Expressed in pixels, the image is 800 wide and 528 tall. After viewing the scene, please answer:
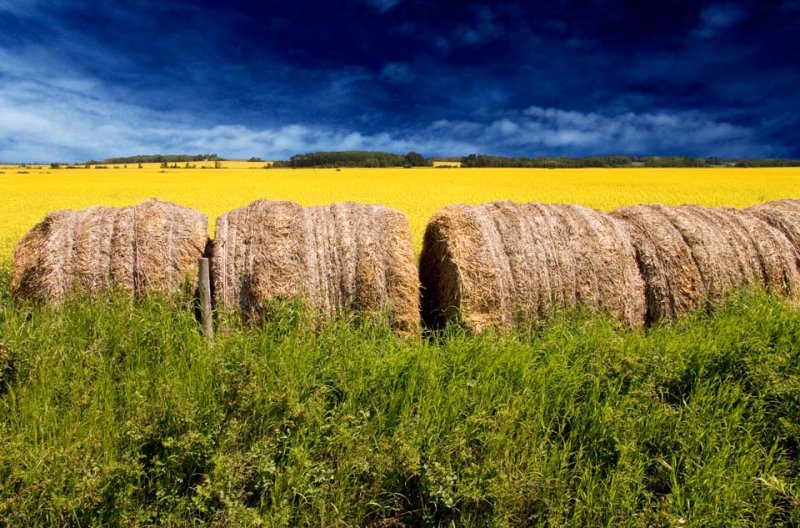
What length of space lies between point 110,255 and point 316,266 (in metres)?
2.69

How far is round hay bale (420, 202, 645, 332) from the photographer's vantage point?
19.7 feet

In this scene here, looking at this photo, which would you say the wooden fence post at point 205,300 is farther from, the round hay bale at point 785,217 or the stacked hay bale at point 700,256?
the round hay bale at point 785,217

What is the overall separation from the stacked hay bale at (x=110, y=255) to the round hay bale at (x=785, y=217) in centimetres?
902

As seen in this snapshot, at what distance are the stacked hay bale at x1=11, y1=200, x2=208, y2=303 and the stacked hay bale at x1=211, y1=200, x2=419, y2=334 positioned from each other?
53 cm

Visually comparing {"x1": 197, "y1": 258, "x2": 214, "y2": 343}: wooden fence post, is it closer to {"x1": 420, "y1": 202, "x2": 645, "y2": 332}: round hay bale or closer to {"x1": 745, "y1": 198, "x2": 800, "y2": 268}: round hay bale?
{"x1": 420, "y1": 202, "x2": 645, "y2": 332}: round hay bale

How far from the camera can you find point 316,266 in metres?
5.86

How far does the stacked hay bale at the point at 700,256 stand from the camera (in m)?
6.66

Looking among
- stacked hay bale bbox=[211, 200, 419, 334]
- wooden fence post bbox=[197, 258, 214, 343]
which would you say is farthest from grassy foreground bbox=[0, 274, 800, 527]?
stacked hay bale bbox=[211, 200, 419, 334]

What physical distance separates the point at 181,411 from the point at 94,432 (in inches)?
27.9

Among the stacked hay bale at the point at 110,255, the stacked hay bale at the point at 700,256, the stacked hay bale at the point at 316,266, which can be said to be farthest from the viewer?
the stacked hay bale at the point at 700,256

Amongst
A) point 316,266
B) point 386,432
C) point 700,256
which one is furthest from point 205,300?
point 700,256

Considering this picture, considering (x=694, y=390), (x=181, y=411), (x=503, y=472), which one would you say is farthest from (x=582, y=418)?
(x=181, y=411)

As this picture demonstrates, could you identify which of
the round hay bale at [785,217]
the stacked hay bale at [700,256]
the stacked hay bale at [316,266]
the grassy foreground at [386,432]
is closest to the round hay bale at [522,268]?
the stacked hay bale at [700,256]

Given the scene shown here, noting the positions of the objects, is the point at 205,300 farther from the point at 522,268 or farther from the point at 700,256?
the point at 700,256
